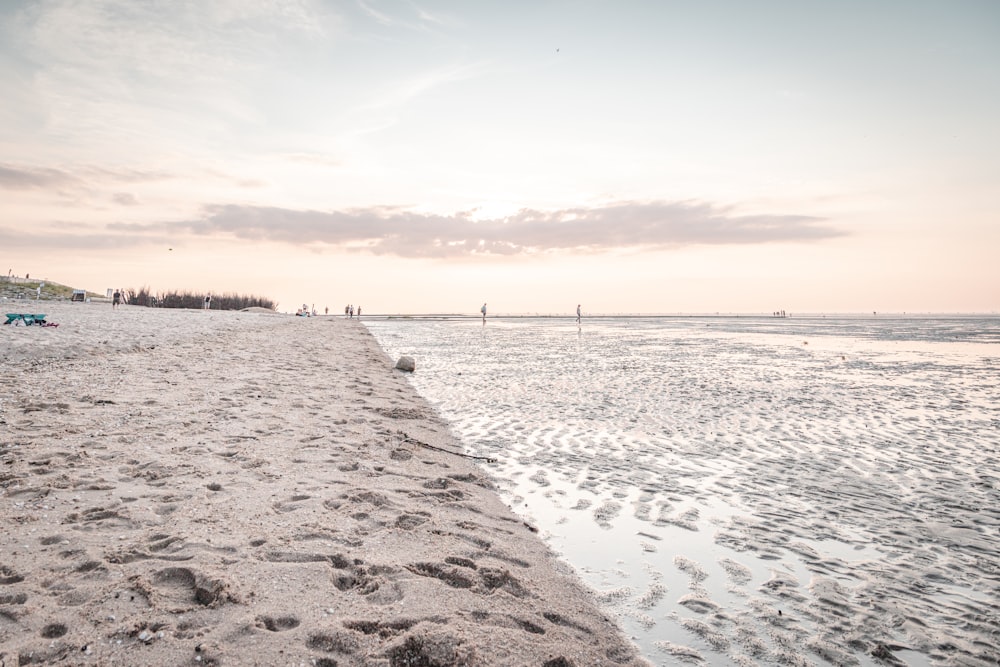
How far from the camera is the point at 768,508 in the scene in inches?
219

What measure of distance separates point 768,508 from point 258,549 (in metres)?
5.18

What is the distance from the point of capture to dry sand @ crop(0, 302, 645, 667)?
2824mm

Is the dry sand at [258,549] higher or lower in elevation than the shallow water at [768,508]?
higher

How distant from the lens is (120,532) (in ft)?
12.8

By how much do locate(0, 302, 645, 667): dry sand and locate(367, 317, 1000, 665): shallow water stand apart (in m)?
0.63

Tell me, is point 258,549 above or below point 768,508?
above

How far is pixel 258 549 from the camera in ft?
12.5

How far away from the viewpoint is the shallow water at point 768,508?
342 cm

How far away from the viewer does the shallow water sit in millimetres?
3422

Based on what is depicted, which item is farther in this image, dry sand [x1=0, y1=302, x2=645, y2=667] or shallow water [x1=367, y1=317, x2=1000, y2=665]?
shallow water [x1=367, y1=317, x2=1000, y2=665]

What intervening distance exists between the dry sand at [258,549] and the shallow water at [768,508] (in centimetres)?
63

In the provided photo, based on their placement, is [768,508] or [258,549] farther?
[768,508]

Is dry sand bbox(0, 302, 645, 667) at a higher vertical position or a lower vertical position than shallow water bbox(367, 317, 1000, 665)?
higher

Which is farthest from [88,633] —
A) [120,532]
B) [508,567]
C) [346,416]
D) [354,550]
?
[346,416]
